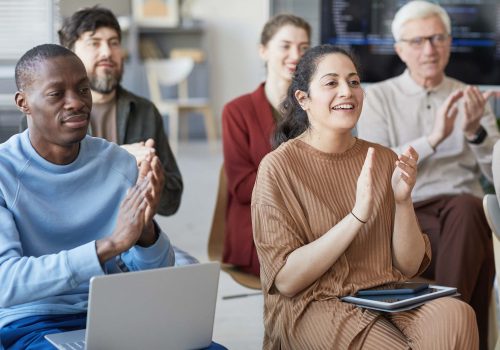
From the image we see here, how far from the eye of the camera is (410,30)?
3.33 m

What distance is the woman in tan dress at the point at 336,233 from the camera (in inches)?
77.3

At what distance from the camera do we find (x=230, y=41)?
33.5ft

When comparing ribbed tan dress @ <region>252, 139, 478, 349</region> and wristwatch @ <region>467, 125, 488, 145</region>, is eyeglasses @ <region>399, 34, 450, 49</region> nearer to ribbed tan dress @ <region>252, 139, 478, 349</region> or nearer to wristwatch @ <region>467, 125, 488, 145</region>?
wristwatch @ <region>467, 125, 488, 145</region>

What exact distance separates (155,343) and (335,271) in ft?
1.75

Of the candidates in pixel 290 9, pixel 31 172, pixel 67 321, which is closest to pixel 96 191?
pixel 31 172

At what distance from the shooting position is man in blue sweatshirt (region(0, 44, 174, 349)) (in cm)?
177

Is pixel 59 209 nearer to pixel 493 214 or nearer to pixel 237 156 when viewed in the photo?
pixel 493 214

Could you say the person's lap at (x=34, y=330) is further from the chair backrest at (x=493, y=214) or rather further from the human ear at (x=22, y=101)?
the chair backrest at (x=493, y=214)

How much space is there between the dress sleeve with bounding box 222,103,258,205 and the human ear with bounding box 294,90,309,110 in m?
0.87

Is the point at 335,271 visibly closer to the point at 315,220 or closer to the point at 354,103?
the point at 315,220

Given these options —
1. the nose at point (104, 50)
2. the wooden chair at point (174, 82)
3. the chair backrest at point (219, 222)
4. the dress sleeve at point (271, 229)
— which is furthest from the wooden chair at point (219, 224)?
the wooden chair at point (174, 82)

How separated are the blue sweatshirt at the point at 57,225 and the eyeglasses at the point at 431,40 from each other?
1.65 metres

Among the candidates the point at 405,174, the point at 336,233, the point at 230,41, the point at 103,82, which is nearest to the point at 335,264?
the point at 336,233

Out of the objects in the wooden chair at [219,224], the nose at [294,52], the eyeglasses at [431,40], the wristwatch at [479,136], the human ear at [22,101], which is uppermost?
the eyeglasses at [431,40]
